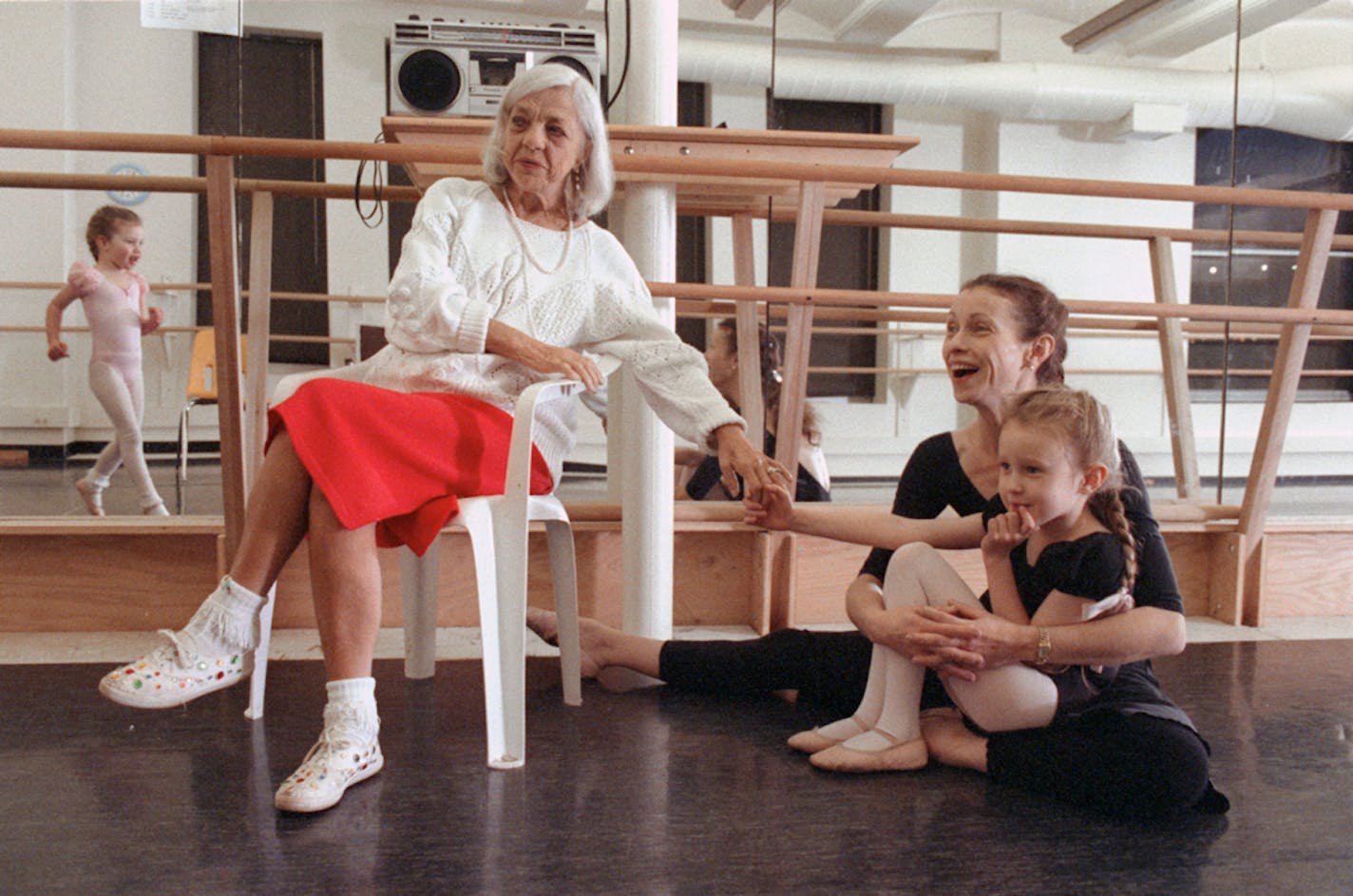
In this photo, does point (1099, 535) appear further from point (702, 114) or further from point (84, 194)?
point (84, 194)

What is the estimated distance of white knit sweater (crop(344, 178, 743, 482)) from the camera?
1.62 meters

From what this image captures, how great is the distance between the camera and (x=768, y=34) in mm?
2588

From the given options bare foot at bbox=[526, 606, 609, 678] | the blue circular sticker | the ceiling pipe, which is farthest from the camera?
the ceiling pipe

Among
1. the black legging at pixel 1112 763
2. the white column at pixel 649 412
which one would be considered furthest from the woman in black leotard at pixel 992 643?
the white column at pixel 649 412

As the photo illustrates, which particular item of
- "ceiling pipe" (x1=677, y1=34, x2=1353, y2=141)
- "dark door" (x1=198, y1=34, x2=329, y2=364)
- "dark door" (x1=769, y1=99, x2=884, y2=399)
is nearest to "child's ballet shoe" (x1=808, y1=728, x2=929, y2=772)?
"dark door" (x1=769, y1=99, x2=884, y2=399)

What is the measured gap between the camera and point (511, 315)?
1725mm

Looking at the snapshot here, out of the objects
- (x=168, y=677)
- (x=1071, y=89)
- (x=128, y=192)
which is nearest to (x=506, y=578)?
(x=168, y=677)

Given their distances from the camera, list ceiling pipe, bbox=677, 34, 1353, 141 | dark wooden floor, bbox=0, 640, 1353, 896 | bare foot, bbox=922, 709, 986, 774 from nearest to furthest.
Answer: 1. dark wooden floor, bbox=0, 640, 1353, 896
2. bare foot, bbox=922, 709, 986, 774
3. ceiling pipe, bbox=677, 34, 1353, 141

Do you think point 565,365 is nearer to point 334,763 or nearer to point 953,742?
point 334,763

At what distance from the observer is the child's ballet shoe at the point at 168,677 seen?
4.66 ft

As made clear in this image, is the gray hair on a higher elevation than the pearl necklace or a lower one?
higher

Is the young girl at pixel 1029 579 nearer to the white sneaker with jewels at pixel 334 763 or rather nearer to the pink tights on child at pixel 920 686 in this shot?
the pink tights on child at pixel 920 686

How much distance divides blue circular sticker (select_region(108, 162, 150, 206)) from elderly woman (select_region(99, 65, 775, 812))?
1057mm

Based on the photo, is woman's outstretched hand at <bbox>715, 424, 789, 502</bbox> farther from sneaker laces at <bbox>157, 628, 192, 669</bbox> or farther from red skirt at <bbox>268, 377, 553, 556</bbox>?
sneaker laces at <bbox>157, 628, 192, 669</bbox>
